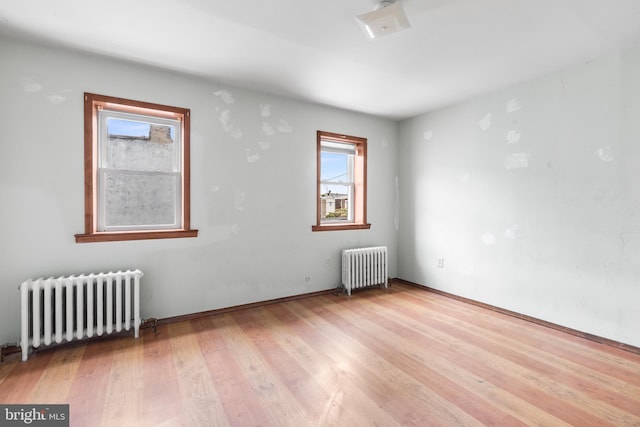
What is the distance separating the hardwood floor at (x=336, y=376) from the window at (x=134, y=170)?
1047 mm

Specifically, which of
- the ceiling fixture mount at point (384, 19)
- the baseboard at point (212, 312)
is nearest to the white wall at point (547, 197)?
the baseboard at point (212, 312)

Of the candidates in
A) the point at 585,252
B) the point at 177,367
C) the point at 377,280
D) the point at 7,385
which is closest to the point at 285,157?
the point at 377,280

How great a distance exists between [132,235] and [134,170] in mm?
654

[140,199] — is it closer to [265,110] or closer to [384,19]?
[265,110]

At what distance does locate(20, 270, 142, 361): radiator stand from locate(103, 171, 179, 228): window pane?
569 mm

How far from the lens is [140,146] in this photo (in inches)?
119

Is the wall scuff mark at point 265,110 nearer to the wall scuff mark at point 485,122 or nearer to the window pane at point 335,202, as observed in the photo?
the window pane at point 335,202

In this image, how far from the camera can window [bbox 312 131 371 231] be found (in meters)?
4.29

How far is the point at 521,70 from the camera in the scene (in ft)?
9.63

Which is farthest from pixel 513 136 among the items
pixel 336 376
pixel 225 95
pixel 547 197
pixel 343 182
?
pixel 225 95

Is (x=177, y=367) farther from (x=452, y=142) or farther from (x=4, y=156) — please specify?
(x=452, y=142)

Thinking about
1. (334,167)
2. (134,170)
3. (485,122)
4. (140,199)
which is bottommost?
(140,199)

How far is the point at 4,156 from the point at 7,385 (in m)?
1.76

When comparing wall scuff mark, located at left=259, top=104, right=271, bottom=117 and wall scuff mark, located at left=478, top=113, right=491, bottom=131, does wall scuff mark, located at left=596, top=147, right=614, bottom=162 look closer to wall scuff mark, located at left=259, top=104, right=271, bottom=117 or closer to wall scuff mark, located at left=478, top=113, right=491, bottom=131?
wall scuff mark, located at left=478, top=113, right=491, bottom=131
